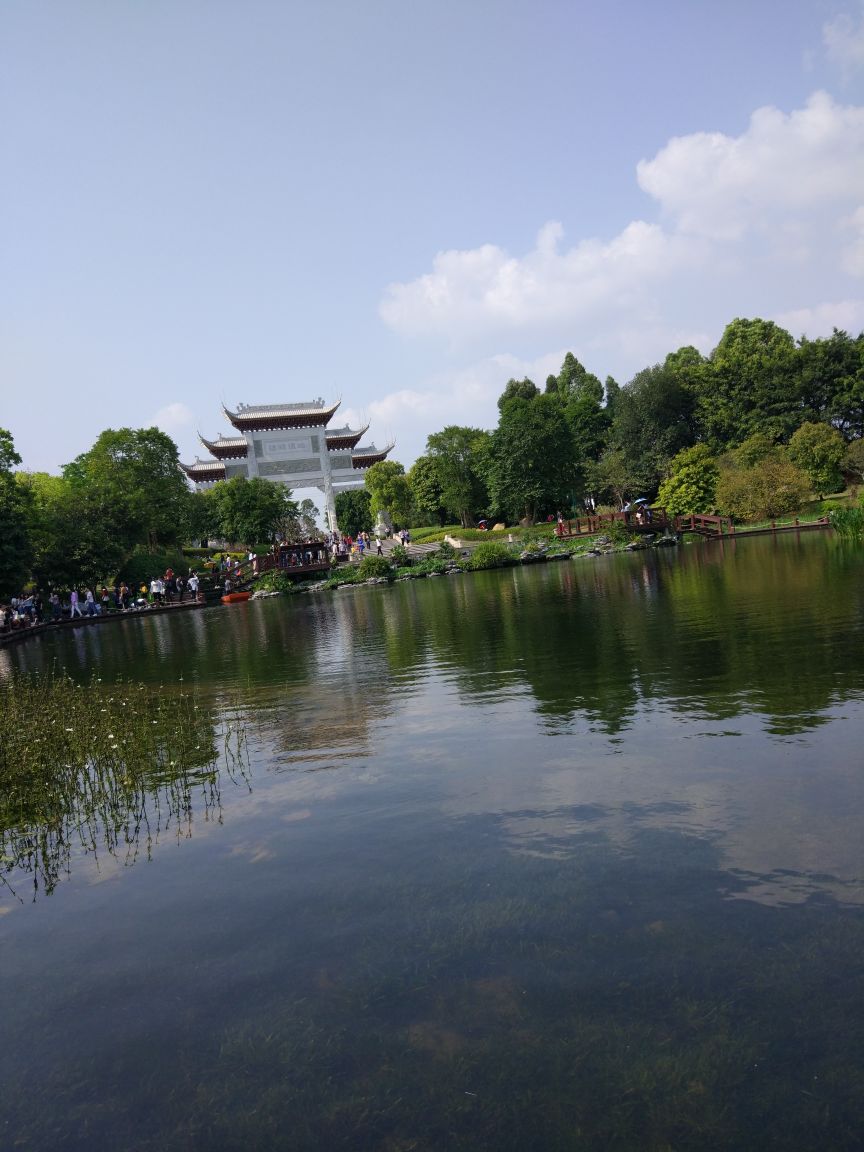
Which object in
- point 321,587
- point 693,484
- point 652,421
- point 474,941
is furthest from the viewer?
point 652,421

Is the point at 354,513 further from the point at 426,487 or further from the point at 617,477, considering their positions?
the point at 617,477

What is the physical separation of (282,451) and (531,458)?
35.6 metres

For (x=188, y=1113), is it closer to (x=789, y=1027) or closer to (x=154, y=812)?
(x=789, y=1027)

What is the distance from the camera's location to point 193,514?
2408 inches

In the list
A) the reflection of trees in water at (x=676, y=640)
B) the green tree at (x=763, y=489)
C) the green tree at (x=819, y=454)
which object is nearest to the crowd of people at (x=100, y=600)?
the reflection of trees in water at (x=676, y=640)

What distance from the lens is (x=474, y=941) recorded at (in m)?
4.91

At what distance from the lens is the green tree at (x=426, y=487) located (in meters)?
71.0

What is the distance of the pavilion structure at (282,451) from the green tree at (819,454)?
4514 cm

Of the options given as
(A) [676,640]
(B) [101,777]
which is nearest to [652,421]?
(A) [676,640]

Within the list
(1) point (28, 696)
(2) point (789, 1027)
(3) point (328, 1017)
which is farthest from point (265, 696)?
(2) point (789, 1027)

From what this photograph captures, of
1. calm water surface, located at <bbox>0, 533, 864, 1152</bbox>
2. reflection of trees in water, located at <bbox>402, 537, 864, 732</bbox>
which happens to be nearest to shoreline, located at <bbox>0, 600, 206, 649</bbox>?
reflection of trees in water, located at <bbox>402, 537, 864, 732</bbox>

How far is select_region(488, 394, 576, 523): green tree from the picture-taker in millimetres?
58219

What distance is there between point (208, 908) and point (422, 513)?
68422 mm

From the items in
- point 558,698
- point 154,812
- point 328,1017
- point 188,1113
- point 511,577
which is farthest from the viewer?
point 511,577
